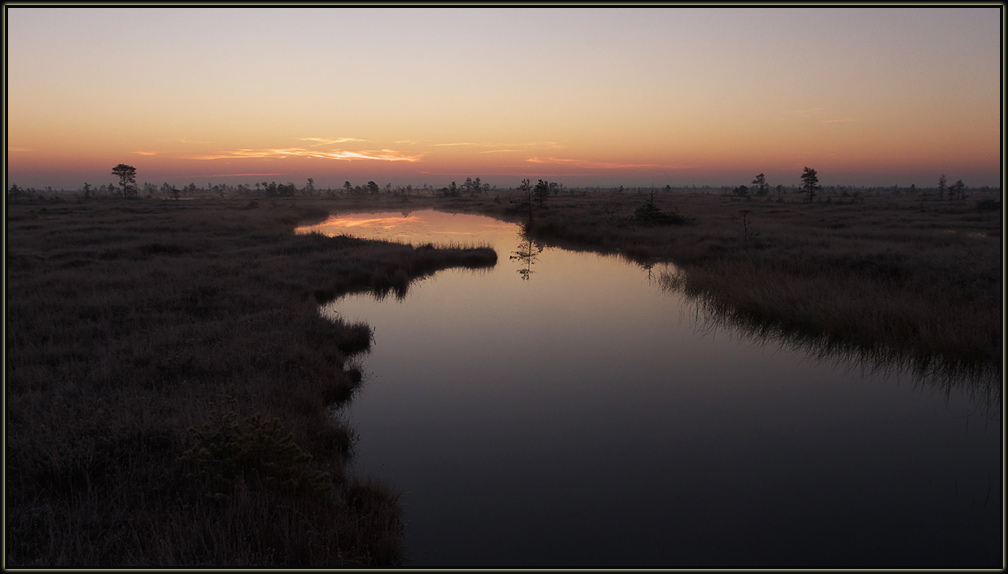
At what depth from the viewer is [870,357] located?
10492 millimetres

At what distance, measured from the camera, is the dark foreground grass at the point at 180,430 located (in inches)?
169

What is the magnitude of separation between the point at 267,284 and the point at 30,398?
32.6 feet

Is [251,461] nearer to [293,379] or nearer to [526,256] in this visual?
[293,379]

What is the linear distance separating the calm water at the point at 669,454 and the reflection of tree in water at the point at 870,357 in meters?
0.16

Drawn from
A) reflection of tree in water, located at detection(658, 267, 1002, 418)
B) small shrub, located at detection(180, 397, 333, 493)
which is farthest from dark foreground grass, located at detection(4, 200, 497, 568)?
reflection of tree in water, located at detection(658, 267, 1002, 418)

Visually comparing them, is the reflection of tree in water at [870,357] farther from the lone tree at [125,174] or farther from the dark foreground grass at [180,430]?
the lone tree at [125,174]

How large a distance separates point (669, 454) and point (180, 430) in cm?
697

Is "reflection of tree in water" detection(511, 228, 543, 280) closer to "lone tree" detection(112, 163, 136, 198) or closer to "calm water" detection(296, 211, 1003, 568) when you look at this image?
"calm water" detection(296, 211, 1003, 568)

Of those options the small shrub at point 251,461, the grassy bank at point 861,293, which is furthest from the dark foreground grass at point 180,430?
the grassy bank at point 861,293

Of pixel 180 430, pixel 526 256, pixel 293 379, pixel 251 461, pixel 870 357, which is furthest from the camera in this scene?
pixel 526 256

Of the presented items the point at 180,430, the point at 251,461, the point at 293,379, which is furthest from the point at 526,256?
the point at 251,461

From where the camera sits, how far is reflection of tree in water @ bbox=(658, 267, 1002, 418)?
881 centimetres

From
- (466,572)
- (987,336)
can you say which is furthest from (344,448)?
(987,336)

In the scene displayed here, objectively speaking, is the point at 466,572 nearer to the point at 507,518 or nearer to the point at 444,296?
the point at 507,518
